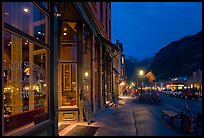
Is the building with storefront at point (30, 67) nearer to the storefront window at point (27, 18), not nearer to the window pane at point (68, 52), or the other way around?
the storefront window at point (27, 18)

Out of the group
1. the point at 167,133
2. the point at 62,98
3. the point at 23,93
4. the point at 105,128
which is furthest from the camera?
the point at 62,98

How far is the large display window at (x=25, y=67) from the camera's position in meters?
6.61

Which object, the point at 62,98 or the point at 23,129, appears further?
the point at 62,98

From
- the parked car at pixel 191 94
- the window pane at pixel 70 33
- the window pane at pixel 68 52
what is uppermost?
the window pane at pixel 70 33

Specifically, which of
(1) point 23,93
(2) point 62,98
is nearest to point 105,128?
(2) point 62,98

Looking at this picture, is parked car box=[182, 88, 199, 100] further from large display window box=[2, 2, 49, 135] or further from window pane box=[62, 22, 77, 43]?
large display window box=[2, 2, 49, 135]

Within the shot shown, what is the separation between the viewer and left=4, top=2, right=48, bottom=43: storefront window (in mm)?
6709

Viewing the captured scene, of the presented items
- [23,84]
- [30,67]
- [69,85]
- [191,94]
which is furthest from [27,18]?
[191,94]

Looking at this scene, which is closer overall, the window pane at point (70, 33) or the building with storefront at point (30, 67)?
the building with storefront at point (30, 67)

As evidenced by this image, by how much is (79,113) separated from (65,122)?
756mm

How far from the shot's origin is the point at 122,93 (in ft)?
199

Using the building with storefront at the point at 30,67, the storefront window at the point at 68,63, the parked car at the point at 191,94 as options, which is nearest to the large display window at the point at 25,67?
the building with storefront at the point at 30,67

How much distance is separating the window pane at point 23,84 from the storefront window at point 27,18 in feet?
1.07

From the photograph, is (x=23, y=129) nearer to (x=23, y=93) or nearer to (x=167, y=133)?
(x=23, y=93)
